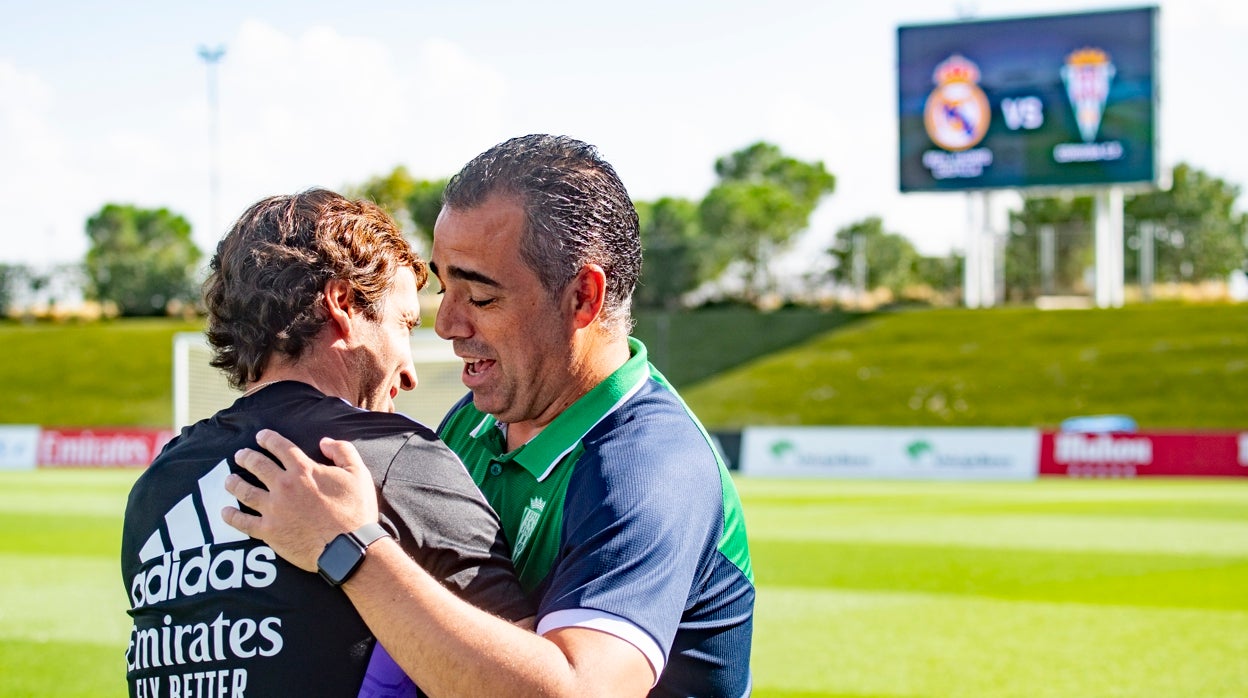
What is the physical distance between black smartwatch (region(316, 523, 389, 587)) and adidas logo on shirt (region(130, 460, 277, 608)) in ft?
0.43

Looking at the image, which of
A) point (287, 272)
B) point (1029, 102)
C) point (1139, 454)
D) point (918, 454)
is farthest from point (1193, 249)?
point (287, 272)

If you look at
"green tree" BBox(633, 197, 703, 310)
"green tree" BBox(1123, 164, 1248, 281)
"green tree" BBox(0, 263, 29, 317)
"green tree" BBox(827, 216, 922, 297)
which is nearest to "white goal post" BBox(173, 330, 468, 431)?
"green tree" BBox(633, 197, 703, 310)

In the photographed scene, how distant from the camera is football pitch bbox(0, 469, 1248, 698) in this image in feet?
22.4

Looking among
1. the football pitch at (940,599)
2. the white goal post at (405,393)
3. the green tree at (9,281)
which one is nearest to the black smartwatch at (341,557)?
the football pitch at (940,599)

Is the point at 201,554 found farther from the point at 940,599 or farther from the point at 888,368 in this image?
the point at 888,368

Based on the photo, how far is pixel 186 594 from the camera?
2137mm

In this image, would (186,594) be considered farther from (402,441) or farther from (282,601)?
(402,441)

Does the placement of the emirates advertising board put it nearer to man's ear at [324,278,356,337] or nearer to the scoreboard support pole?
the scoreboard support pole

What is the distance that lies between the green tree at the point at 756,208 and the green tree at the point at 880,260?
5.90ft

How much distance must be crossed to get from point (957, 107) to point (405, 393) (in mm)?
24234

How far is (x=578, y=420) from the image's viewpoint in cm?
246

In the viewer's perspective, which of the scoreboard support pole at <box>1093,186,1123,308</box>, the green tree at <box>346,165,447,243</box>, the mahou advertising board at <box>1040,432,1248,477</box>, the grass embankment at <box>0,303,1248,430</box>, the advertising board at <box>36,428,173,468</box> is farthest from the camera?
the green tree at <box>346,165,447,243</box>

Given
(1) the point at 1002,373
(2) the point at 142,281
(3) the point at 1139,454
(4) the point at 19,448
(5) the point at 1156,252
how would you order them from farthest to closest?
(2) the point at 142,281 < (5) the point at 1156,252 < (1) the point at 1002,373 < (4) the point at 19,448 < (3) the point at 1139,454

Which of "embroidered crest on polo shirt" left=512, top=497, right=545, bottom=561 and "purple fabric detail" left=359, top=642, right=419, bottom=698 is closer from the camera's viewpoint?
"purple fabric detail" left=359, top=642, right=419, bottom=698
